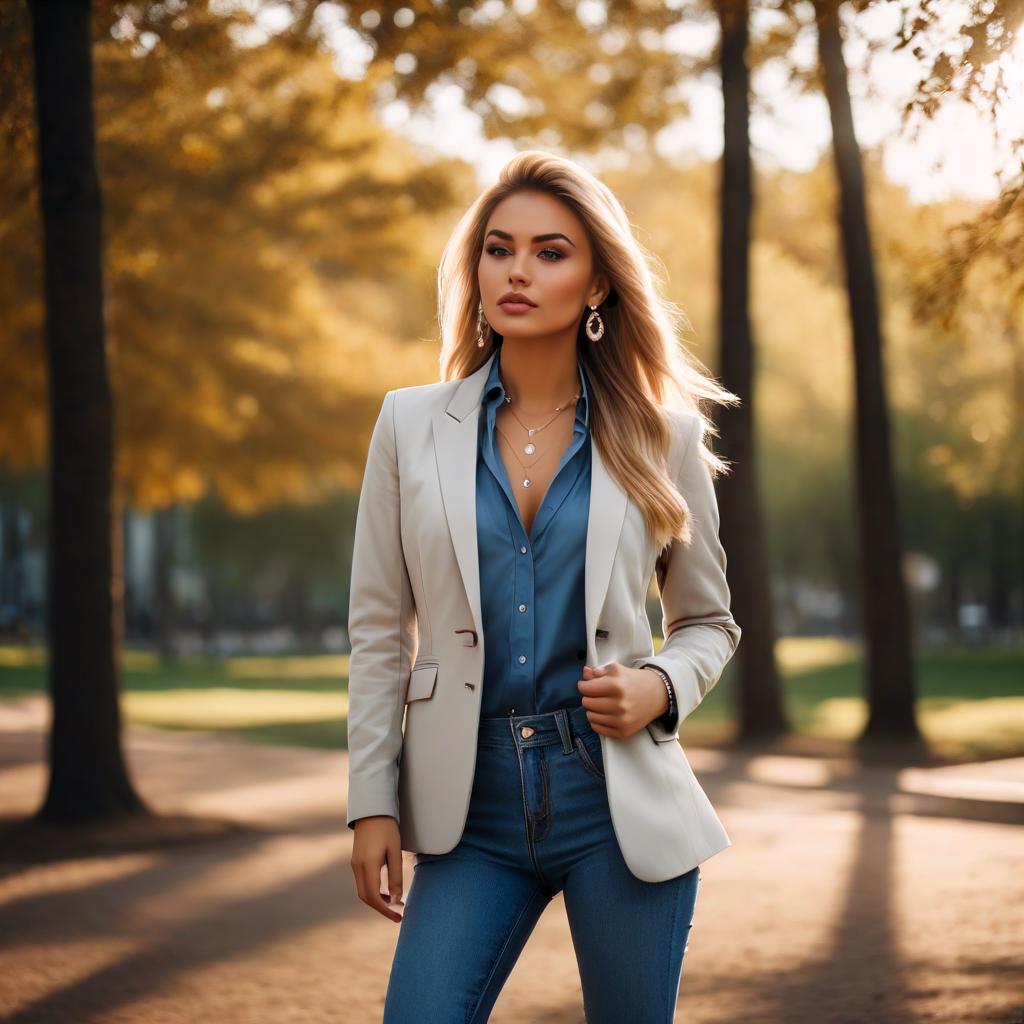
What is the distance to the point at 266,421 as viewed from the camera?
19797mm

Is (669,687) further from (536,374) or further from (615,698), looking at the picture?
(536,374)

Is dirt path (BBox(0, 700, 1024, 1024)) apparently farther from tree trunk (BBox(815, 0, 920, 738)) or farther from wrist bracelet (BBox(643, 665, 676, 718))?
tree trunk (BBox(815, 0, 920, 738))

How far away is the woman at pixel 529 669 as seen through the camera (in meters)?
2.95

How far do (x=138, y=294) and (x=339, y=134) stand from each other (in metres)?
2.87

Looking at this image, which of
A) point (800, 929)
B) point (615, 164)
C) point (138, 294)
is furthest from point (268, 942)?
point (615, 164)

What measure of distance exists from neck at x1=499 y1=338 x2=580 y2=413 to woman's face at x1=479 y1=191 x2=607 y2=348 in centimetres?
7

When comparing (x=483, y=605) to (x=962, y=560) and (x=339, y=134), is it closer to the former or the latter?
(x=339, y=134)

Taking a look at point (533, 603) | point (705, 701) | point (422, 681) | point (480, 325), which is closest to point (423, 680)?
point (422, 681)

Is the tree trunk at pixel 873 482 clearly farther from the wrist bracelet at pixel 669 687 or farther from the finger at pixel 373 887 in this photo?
the finger at pixel 373 887

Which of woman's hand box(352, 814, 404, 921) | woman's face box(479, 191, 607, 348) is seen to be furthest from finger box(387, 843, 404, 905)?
woman's face box(479, 191, 607, 348)

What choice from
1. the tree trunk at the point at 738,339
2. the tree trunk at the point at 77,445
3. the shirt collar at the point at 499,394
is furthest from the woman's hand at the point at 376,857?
the tree trunk at the point at 738,339

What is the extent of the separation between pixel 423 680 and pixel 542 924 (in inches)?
214

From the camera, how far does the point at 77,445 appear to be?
1071cm

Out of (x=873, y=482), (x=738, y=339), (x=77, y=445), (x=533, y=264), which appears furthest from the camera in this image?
(x=738, y=339)
